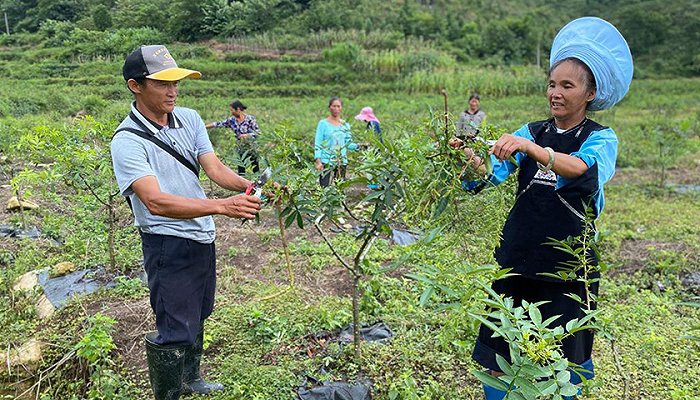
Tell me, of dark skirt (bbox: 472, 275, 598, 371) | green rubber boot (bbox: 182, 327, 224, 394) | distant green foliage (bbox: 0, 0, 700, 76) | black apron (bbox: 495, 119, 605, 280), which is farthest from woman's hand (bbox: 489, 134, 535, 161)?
distant green foliage (bbox: 0, 0, 700, 76)

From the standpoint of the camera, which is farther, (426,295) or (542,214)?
(542,214)

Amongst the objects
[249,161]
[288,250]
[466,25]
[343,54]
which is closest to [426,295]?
[249,161]

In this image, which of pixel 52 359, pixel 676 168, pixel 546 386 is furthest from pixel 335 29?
pixel 546 386

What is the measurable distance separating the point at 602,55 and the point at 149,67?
160 cm

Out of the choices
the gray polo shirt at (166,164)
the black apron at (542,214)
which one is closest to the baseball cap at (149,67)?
the gray polo shirt at (166,164)

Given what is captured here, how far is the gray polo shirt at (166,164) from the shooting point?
1931 millimetres

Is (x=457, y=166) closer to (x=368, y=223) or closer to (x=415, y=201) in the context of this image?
(x=415, y=201)

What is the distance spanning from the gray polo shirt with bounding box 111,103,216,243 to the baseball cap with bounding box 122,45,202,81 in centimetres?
Answer: 15

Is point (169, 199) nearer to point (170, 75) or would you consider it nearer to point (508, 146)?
point (170, 75)

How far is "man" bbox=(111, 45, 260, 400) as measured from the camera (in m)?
1.92

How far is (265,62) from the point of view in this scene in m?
14.8

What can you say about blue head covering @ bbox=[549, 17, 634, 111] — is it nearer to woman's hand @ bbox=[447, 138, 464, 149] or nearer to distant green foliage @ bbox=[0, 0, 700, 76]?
woman's hand @ bbox=[447, 138, 464, 149]

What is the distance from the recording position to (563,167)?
5.26 ft

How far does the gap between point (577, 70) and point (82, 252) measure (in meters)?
3.78
